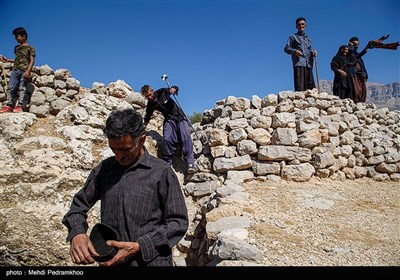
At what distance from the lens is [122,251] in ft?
5.46

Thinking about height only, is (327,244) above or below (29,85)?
below

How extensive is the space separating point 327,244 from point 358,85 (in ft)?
21.4

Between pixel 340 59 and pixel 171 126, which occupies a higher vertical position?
pixel 340 59

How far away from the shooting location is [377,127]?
302 inches

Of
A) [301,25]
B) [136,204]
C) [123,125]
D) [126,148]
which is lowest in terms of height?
[136,204]

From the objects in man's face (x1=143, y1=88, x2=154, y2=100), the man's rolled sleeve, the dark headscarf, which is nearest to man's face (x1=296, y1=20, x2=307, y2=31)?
the dark headscarf

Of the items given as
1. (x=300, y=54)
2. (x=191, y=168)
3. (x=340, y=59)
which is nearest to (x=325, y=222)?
(x=191, y=168)

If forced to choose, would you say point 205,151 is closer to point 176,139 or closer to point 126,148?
point 176,139

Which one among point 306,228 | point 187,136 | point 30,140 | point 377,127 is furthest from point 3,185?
point 377,127

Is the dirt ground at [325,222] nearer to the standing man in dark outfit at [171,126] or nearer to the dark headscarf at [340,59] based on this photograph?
the standing man in dark outfit at [171,126]

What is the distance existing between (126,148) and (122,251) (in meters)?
0.66

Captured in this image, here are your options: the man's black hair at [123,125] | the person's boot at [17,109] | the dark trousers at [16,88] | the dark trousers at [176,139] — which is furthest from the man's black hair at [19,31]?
the man's black hair at [123,125]

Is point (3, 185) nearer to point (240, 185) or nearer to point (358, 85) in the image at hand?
point (240, 185)

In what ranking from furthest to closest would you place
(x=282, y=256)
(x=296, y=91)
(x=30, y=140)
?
(x=296, y=91) → (x=30, y=140) → (x=282, y=256)
